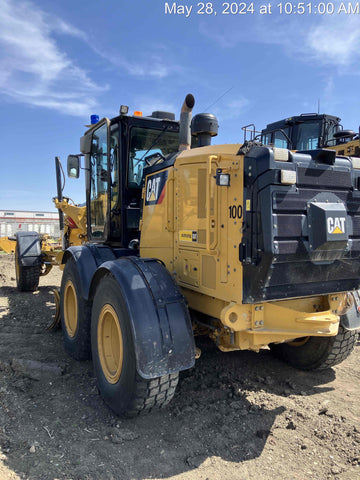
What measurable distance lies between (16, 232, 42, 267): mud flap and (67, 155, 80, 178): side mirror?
3.36 m

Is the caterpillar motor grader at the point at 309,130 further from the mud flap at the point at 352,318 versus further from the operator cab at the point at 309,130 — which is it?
the mud flap at the point at 352,318

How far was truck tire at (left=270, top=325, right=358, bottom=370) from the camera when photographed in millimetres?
3916

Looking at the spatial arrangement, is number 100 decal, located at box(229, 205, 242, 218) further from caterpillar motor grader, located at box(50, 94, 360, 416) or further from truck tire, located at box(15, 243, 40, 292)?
truck tire, located at box(15, 243, 40, 292)

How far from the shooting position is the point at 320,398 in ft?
→ 12.0

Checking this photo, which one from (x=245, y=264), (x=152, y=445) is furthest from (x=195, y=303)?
(x=152, y=445)

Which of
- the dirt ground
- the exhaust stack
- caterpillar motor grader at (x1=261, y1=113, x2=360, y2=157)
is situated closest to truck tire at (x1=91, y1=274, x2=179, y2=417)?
the dirt ground

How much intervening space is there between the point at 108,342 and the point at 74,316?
56.4 inches

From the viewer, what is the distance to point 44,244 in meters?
8.77

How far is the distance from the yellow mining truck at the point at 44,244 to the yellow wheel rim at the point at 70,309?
6.89ft

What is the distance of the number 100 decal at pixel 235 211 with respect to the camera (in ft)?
9.14

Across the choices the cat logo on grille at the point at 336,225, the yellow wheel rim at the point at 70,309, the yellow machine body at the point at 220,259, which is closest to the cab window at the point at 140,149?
the yellow machine body at the point at 220,259

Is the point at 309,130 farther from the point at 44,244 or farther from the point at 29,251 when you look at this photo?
the point at 29,251

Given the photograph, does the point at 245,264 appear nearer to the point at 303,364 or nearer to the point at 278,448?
the point at 278,448

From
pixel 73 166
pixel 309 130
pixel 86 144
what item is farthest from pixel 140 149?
pixel 309 130
